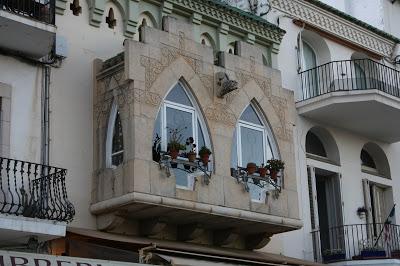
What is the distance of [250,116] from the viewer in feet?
58.9

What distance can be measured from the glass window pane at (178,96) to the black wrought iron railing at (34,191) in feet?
9.10

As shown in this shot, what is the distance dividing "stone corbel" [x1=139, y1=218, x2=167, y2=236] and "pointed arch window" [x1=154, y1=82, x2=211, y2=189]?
2.65 feet

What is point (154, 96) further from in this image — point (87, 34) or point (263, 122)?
point (263, 122)

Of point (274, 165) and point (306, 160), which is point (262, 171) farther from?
point (306, 160)

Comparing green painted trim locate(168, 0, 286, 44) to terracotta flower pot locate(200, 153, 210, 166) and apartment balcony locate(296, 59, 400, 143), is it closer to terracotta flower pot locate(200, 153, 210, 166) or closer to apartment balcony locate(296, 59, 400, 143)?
apartment balcony locate(296, 59, 400, 143)

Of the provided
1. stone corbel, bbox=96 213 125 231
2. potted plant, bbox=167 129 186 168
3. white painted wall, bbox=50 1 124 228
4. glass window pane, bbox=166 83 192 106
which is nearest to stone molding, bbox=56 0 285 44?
white painted wall, bbox=50 1 124 228

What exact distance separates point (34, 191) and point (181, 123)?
3.42m

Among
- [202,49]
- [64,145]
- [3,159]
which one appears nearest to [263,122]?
[202,49]

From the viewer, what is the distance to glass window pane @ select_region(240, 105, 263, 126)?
17.8 m

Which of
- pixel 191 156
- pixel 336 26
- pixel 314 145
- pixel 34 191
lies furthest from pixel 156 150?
pixel 336 26

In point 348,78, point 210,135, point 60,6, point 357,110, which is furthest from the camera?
point 348,78

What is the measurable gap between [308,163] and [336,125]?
5.29 feet

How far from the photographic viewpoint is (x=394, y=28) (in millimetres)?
25781

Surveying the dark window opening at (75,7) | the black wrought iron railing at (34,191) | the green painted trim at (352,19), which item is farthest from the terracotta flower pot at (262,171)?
the green painted trim at (352,19)
